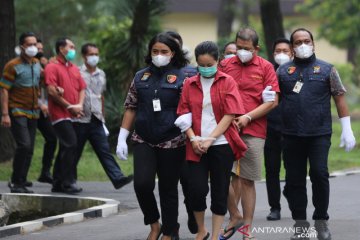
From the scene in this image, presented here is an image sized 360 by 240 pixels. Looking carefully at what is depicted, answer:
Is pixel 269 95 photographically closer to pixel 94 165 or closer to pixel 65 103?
pixel 65 103

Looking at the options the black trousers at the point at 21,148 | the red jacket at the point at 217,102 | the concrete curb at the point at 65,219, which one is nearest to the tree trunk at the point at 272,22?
the black trousers at the point at 21,148

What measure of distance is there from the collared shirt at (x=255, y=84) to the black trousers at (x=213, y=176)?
703mm

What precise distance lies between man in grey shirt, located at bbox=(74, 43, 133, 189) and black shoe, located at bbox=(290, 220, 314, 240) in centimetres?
401

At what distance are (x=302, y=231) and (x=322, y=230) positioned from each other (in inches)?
7.3

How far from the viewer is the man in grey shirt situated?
537 inches

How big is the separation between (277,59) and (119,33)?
1068cm

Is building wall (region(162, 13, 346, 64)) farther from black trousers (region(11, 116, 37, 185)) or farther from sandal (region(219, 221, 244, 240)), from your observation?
sandal (region(219, 221, 244, 240))

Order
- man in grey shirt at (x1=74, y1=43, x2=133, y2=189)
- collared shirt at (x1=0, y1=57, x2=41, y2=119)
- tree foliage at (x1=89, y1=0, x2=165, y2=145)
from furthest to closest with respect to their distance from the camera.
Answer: tree foliage at (x1=89, y1=0, x2=165, y2=145) → man in grey shirt at (x1=74, y1=43, x2=133, y2=189) → collared shirt at (x1=0, y1=57, x2=41, y2=119)

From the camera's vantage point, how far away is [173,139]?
9297mm

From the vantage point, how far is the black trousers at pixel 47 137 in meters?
15.0

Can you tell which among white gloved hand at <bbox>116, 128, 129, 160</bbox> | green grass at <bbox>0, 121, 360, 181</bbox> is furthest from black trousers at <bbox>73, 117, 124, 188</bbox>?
→ white gloved hand at <bbox>116, 128, 129, 160</bbox>

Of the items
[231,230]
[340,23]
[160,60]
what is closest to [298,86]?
[160,60]

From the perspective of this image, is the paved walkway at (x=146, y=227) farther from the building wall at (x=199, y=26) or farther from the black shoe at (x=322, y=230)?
the building wall at (x=199, y=26)

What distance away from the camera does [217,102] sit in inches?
357
